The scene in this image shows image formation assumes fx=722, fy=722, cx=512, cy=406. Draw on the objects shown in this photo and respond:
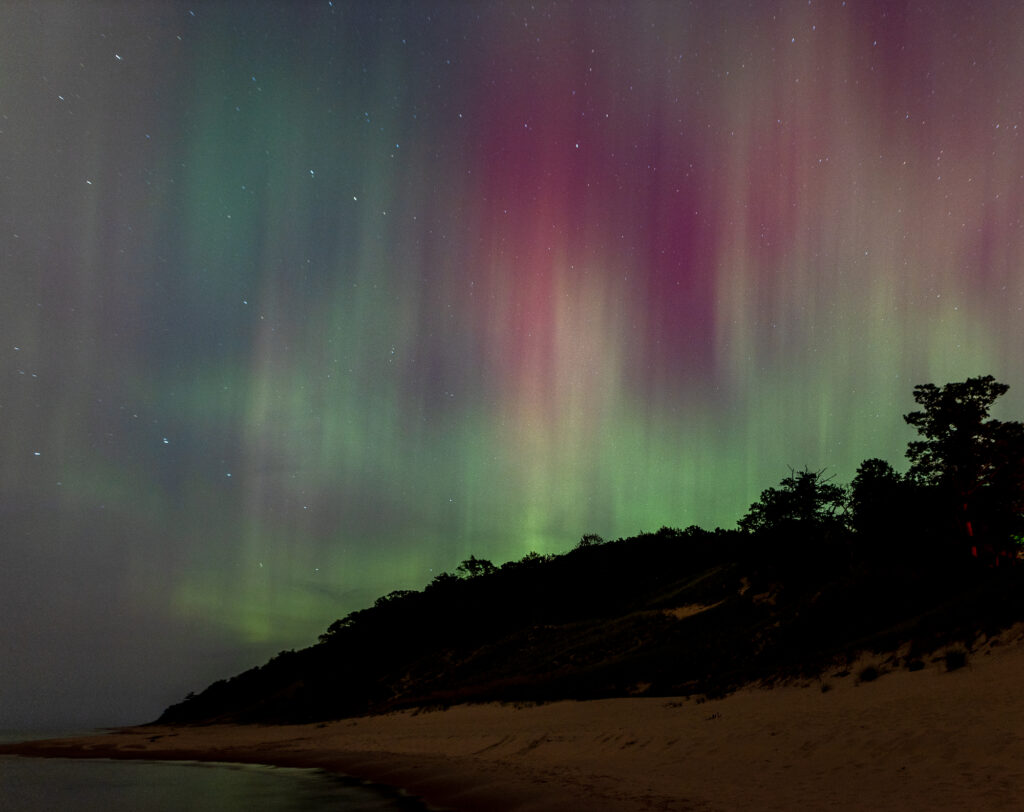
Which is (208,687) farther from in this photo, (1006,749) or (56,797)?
(1006,749)

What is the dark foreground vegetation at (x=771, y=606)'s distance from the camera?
1387 inches

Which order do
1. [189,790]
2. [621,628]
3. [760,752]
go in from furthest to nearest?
[621,628] → [189,790] → [760,752]

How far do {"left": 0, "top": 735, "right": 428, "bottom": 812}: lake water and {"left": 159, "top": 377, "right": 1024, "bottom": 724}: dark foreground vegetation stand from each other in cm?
1470

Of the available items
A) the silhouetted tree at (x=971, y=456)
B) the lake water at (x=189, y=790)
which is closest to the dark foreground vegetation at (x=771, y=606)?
the silhouetted tree at (x=971, y=456)

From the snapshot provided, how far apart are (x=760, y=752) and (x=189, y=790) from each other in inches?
817

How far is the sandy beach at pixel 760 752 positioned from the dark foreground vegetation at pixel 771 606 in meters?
3.53

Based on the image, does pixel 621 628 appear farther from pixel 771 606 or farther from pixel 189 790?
pixel 189 790

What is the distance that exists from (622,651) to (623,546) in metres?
65.3

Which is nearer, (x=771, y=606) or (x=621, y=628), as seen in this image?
(x=771, y=606)

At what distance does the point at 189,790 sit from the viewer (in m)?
26.9

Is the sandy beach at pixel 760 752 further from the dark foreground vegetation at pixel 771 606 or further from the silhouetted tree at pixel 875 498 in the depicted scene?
the silhouetted tree at pixel 875 498


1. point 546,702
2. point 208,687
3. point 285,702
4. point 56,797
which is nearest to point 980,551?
point 546,702

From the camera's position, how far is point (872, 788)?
14.8 m

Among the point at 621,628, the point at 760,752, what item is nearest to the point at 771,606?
the point at 621,628
